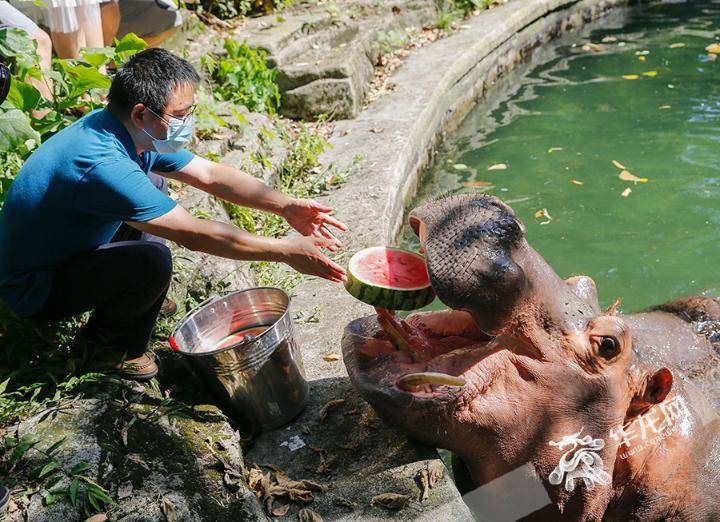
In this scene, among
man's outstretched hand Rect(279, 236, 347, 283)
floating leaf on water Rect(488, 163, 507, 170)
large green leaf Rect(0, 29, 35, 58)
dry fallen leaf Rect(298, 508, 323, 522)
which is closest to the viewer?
dry fallen leaf Rect(298, 508, 323, 522)

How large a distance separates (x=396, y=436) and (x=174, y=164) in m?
1.92

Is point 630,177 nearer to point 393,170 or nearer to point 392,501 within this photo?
point 393,170

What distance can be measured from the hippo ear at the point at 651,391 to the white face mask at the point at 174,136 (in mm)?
2367

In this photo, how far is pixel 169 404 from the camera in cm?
348

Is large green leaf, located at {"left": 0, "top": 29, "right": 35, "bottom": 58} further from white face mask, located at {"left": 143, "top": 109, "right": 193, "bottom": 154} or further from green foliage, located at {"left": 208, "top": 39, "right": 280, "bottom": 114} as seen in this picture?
green foliage, located at {"left": 208, "top": 39, "right": 280, "bottom": 114}

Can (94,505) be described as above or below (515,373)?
below

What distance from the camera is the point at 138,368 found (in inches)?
145

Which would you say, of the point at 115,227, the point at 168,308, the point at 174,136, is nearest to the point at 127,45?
the point at 174,136

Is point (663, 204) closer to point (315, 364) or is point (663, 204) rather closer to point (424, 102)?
point (424, 102)

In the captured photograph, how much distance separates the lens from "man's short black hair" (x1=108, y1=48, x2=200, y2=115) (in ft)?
11.2

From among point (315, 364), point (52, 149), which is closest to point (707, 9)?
point (315, 364)

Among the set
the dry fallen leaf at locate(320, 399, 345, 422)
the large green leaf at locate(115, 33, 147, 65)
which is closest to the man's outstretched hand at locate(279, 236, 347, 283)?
the dry fallen leaf at locate(320, 399, 345, 422)

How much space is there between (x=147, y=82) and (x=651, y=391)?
8.31 ft

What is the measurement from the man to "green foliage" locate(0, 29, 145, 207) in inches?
18.0
